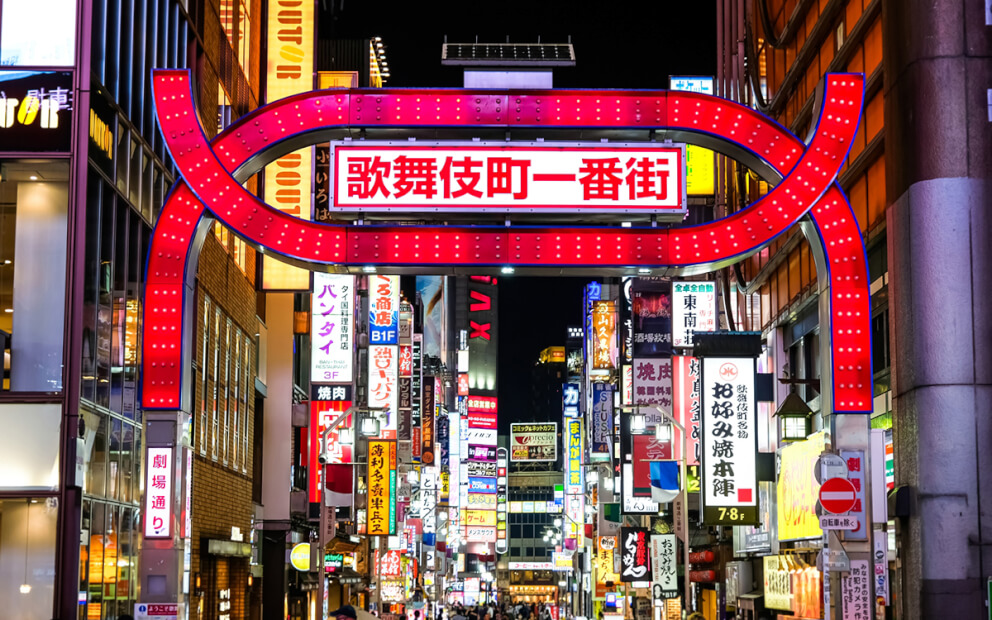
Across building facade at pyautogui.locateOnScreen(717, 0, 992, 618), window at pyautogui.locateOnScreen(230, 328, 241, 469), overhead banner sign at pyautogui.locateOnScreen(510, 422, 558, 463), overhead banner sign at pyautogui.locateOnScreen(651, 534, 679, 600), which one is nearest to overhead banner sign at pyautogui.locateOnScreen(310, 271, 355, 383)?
window at pyautogui.locateOnScreen(230, 328, 241, 469)

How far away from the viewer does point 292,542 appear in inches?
1921

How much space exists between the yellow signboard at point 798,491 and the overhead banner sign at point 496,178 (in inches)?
547

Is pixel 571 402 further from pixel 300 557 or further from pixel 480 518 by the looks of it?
pixel 300 557

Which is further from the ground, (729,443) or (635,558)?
(729,443)

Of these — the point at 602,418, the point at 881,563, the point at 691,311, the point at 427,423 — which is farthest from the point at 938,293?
the point at 427,423

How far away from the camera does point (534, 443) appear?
603 ft

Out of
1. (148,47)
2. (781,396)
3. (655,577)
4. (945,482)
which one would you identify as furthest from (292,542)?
(945,482)

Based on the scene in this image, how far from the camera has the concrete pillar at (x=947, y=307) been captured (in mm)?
17234

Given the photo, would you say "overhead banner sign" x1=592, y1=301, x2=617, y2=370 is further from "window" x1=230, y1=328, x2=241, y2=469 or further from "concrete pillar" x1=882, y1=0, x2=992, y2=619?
"concrete pillar" x1=882, y1=0, x2=992, y2=619

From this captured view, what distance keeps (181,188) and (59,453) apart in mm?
6301

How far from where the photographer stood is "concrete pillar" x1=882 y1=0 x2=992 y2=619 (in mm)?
17234

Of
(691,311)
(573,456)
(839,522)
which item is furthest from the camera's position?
(573,456)

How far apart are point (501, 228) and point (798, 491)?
18.1 meters

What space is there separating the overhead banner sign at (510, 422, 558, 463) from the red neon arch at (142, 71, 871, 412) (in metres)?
166
